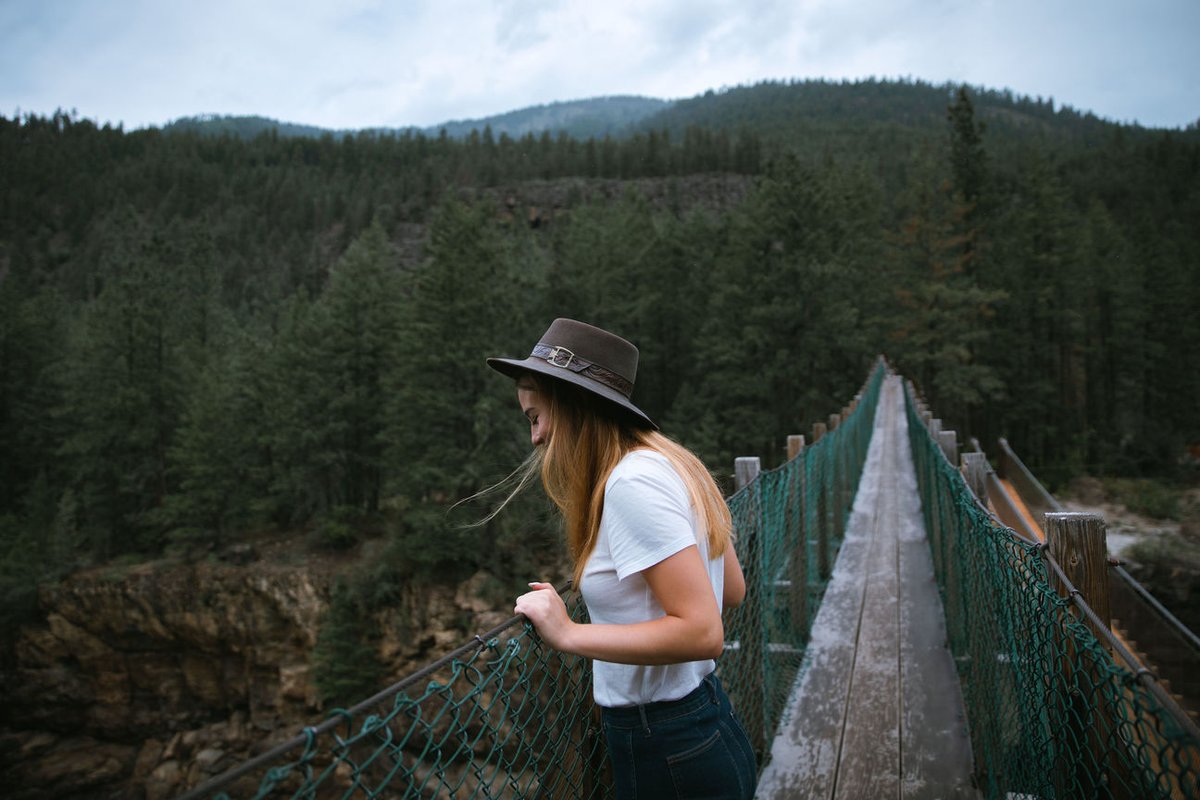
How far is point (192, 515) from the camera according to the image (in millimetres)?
29219

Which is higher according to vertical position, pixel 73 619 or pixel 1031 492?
pixel 1031 492

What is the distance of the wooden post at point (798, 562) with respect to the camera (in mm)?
4434

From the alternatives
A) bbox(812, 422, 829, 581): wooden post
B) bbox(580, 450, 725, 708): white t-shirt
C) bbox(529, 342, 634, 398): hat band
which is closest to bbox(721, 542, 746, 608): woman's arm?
bbox(580, 450, 725, 708): white t-shirt

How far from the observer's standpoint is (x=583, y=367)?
164 centimetres

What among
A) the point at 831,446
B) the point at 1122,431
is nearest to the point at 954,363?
the point at 1122,431

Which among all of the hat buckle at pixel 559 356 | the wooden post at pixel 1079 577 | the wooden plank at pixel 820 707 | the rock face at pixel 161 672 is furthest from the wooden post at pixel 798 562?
the rock face at pixel 161 672

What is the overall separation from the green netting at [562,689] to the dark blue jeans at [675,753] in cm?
16

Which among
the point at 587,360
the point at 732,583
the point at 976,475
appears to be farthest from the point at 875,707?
the point at 587,360

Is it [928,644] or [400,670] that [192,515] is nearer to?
[400,670]

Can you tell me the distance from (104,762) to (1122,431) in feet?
153

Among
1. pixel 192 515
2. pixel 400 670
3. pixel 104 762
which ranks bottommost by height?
pixel 104 762

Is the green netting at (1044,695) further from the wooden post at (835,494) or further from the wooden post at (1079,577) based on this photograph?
the wooden post at (835,494)

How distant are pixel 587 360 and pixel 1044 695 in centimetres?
148

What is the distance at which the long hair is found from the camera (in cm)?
162
